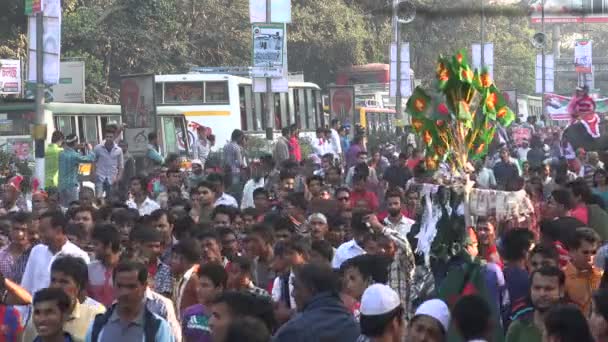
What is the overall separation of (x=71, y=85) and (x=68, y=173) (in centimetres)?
1550

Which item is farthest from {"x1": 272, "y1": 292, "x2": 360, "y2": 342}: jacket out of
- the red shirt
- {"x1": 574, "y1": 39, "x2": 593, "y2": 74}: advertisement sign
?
{"x1": 574, "y1": 39, "x2": 593, "y2": 74}: advertisement sign

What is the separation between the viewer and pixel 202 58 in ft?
147

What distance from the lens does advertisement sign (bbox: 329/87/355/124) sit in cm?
3081

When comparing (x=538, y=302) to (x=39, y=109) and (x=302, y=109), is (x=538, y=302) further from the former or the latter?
(x=302, y=109)

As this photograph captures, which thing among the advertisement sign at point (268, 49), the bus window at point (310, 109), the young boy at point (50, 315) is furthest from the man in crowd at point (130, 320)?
the bus window at point (310, 109)

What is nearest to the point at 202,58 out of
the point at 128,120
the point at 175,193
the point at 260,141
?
the point at 260,141

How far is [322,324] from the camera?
6.60 m

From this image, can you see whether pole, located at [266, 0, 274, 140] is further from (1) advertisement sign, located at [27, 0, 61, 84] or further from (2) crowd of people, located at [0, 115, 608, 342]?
(2) crowd of people, located at [0, 115, 608, 342]

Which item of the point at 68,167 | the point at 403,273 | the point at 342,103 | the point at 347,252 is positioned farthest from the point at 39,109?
the point at 342,103

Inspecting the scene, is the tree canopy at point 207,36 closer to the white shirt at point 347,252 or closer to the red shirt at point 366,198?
the red shirt at point 366,198

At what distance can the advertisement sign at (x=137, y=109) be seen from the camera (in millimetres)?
21375

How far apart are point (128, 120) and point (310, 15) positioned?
2913 cm

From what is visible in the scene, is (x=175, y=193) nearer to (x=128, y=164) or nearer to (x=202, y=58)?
(x=128, y=164)

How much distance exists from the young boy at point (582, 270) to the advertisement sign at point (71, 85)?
2566cm
